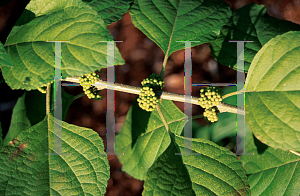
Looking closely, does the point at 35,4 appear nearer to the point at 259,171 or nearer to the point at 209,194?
the point at 209,194

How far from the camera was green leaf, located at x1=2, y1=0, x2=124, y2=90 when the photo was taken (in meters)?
0.83

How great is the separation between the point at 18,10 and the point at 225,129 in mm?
2386

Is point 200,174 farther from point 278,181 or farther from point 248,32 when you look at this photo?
point 248,32

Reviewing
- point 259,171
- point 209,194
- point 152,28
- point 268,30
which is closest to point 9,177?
point 209,194

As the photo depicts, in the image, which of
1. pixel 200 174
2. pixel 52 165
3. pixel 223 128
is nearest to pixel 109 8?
pixel 52 165

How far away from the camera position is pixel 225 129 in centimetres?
238

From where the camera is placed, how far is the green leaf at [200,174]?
0.97 m

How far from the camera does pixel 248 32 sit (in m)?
1.43

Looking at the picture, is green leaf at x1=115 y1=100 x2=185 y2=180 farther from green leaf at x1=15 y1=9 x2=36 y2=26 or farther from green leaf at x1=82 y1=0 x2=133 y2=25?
green leaf at x1=15 y1=9 x2=36 y2=26

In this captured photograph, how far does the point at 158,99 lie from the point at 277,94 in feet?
1.70

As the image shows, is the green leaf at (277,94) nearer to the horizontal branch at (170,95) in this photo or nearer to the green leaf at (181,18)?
the horizontal branch at (170,95)

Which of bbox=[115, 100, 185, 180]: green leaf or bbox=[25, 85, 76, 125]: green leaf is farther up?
bbox=[25, 85, 76, 125]: green leaf

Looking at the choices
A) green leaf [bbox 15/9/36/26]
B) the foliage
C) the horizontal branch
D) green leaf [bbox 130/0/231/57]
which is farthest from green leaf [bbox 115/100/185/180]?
green leaf [bbox 15/9/36/26]

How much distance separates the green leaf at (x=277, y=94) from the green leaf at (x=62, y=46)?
1.95 ft
